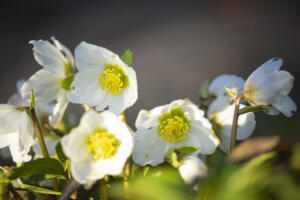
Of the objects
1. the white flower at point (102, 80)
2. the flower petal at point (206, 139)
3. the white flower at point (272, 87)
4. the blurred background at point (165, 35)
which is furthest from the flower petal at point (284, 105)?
the blurred background at point (165, 35)

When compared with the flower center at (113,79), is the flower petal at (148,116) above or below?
below

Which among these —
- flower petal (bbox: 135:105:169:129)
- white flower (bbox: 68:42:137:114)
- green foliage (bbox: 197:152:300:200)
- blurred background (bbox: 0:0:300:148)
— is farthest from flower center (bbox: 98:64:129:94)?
blurred background (bbox: 0:0:300:148)

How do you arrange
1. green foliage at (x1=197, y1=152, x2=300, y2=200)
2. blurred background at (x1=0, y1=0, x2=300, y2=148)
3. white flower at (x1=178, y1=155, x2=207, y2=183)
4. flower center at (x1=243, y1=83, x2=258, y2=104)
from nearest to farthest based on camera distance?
1. green foliage at (x1=197, y1=152, x2=300, y2=200)
2. white flower at (x1=178, y1=155, x2=207, y2=183)
3. flower center at (x1=243, y1=83, x2=258, y2=104)
4. blurred background at (x1=0, y1=0, x2=300, y2=148)

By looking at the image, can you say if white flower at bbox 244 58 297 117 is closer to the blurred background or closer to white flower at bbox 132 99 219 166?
white flower at bbox 132 99 219 166

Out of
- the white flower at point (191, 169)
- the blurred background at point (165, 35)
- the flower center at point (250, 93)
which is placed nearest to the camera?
the white flower at point (191, 169)

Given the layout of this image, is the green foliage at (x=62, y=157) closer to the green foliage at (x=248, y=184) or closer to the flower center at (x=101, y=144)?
the flower center at (x=101, y=144)

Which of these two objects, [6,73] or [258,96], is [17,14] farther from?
[258,96]

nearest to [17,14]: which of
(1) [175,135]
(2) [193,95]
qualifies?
(2) [193,95]
